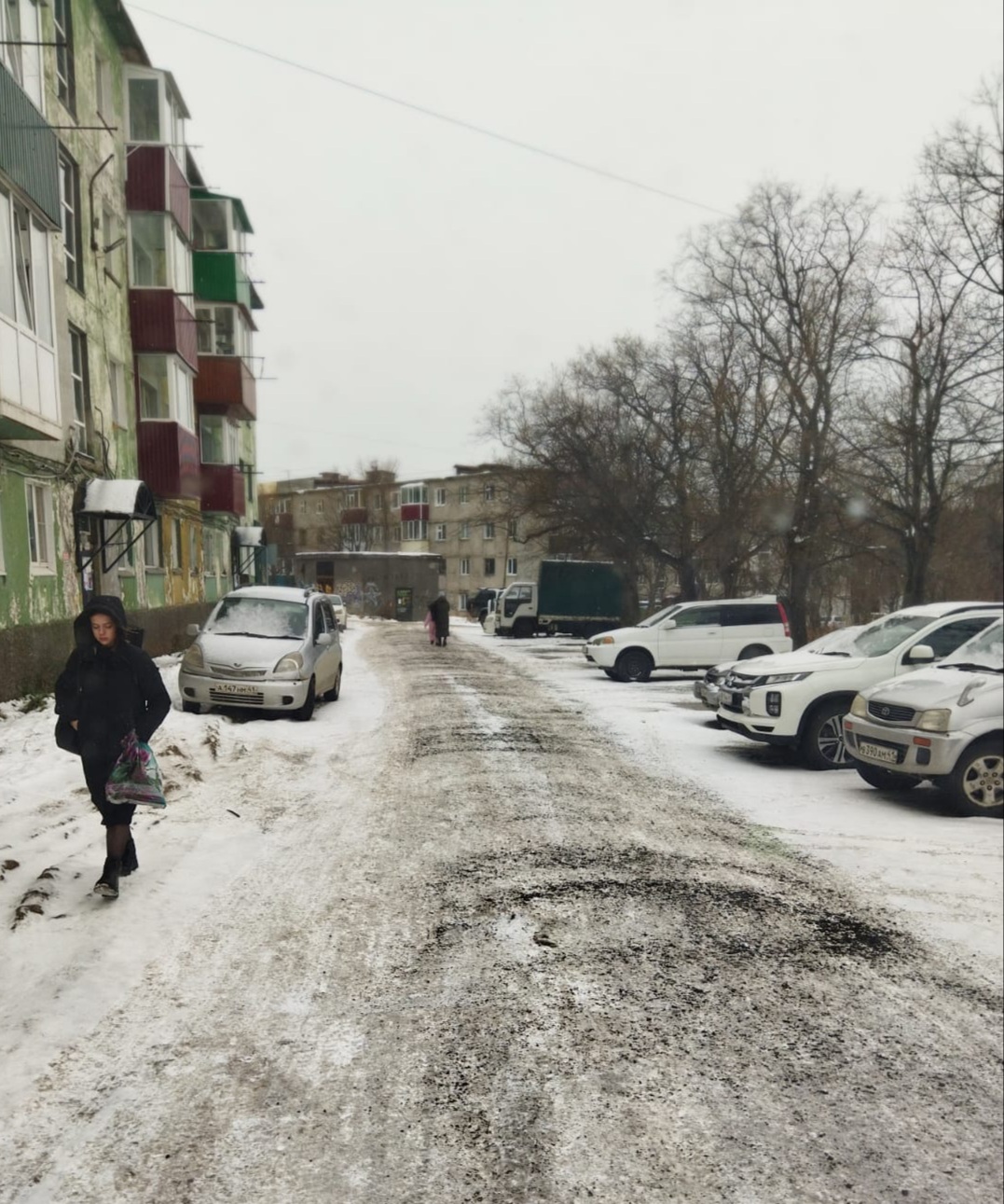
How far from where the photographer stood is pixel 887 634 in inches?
395

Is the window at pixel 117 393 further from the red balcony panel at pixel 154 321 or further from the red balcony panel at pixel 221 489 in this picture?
the red balcony panel at pixel 221 489

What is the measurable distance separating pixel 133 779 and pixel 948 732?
19.9 ft

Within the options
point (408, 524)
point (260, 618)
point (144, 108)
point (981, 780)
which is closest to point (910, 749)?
point (981, 780)

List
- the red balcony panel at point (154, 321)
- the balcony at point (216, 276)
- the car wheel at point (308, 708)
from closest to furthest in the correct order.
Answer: the car wheel at point (308, 708), the red balcony panel at point (154, 321), the balcony at point (216, 276)

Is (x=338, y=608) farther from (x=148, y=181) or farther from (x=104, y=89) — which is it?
(x=104, y=89)

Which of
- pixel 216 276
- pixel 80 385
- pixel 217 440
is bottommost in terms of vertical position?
pixel 80 385

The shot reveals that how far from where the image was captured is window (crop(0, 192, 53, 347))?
33.3 ft

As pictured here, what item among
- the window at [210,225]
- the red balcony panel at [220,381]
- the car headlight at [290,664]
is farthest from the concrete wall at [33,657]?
the window at [210,225]

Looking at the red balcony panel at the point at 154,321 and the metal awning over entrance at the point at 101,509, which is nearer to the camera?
the metal awning over entrance at the point at 101,509

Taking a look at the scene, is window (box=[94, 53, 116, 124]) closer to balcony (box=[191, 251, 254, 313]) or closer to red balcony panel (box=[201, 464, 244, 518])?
balcony (box=[191, 251, 254, 313])

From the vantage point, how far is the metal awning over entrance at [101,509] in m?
15.0

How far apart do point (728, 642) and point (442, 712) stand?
8169mm

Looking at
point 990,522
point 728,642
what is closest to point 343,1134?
point 728,642

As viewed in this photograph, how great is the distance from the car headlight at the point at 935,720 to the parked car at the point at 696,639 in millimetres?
11016
